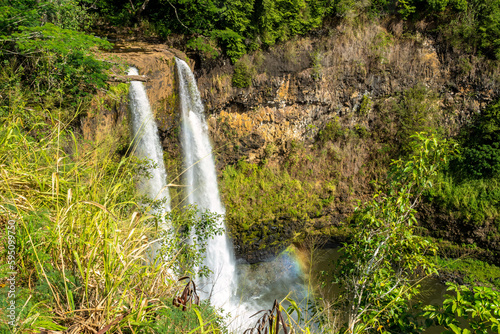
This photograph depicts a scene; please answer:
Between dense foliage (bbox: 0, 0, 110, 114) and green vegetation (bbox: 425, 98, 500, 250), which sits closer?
dense foliage (bbox: 0, 0, 110, 114)

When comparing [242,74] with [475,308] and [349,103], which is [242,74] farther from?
A: [475,308]

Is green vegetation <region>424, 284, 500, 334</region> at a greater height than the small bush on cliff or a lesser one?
greater

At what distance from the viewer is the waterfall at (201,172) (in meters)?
8.70

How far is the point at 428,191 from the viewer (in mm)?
11938

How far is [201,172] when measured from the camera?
9.53m

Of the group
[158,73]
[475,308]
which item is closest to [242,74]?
[158,73]

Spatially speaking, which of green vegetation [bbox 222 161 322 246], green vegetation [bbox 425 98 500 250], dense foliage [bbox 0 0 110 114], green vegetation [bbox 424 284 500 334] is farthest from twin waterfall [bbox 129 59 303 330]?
green vegetation [bbox 425 98 500 250]

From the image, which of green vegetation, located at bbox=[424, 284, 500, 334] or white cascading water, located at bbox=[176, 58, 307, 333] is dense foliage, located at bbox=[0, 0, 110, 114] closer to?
white cascading water, located at bbox=[176, 58, 307, 333]

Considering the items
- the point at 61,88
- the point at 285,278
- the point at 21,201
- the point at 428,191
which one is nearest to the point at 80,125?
the point at 61,88

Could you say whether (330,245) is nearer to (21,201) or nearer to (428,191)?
(428,191)

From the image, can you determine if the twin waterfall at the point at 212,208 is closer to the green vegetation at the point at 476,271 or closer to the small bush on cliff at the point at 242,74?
the small bush on cliff at the point at 242,74

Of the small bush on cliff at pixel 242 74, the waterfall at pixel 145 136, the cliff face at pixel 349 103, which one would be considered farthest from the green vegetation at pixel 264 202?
the waterfall at pixel 145 136

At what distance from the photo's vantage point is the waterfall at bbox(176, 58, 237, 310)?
870 centimetres

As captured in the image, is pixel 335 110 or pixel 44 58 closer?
pixel 44 58
